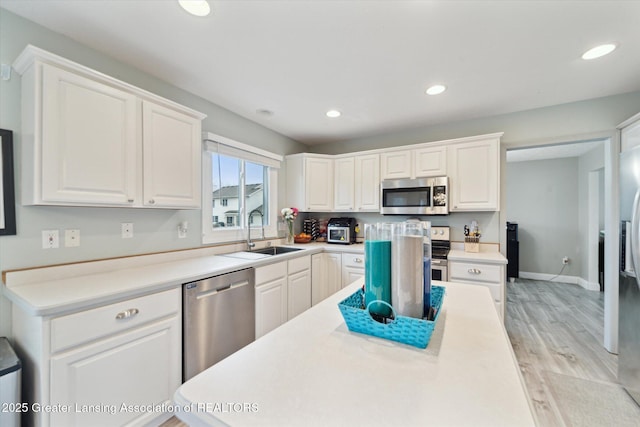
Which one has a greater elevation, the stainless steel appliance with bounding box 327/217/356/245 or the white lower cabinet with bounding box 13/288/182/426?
the stainless steel appliance with bounding box 327/217/356/245

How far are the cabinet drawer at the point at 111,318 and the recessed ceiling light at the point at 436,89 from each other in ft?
8.72

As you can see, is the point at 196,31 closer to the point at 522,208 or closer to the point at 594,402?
the point at 594,402

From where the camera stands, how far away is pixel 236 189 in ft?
10.2

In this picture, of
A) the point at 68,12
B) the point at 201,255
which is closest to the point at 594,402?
the point at 201,255

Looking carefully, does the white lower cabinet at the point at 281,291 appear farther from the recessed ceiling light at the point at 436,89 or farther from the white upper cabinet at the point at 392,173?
the recessed ceiling light at the point at 436,89

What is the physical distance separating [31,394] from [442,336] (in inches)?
75.9

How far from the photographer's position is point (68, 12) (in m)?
1.53

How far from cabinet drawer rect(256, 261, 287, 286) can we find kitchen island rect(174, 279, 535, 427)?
150cm

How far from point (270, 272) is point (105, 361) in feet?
4.35

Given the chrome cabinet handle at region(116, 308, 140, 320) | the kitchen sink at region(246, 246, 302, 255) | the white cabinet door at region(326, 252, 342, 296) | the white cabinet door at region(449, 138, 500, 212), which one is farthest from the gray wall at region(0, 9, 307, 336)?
the white cabinet door at region(449, 138, 500, 212)

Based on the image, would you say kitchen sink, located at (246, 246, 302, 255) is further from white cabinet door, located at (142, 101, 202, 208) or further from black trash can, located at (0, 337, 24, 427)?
black trash can, located at (0, 337, 24, 427)

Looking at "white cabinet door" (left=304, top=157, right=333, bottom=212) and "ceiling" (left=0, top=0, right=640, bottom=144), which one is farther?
"white cabinet door" (left=304, top=157, right=333, bottom=212)

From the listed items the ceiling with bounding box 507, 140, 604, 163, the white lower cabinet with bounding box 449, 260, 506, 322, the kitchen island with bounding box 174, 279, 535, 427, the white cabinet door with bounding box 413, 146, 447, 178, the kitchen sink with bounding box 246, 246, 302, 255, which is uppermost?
the ceiling with bounding box 507, 140, 604, 163

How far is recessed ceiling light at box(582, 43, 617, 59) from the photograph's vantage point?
182 cm
